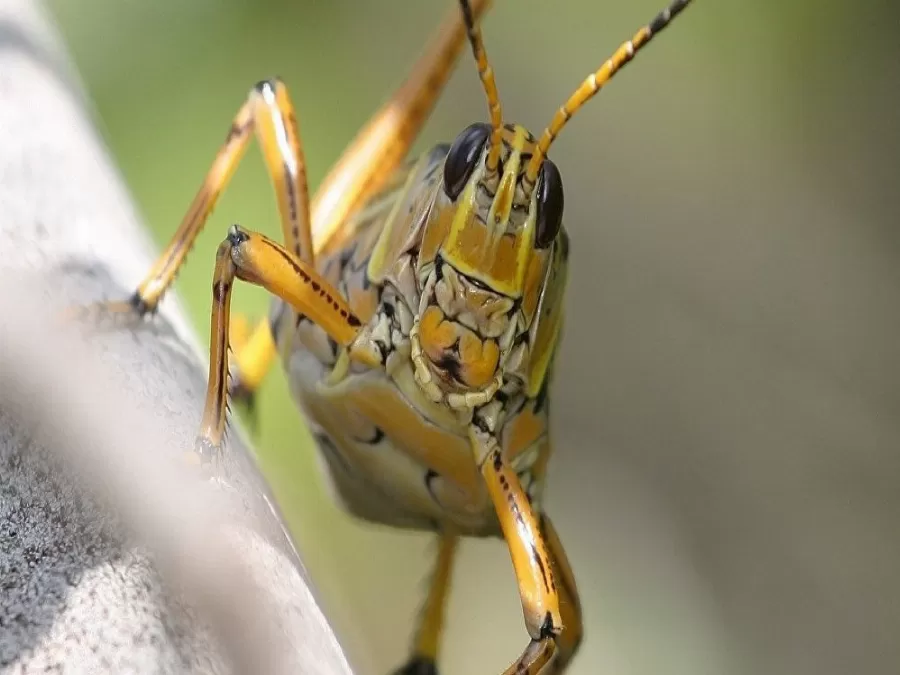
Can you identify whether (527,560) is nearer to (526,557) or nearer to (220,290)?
(526,557)

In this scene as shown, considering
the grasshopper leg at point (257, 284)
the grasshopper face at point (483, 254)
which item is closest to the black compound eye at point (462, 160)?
the grasshopper face at point (483, 254)

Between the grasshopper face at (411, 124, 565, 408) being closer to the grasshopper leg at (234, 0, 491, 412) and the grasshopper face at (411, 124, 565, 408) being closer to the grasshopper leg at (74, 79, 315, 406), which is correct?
the grasshopper leg at (74, 79, 315, 406)

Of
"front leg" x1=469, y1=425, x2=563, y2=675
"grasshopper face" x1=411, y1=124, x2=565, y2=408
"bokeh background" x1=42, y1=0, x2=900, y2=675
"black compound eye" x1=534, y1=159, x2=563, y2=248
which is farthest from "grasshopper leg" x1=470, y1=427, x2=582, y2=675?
"bokeh background" x1=42, y1=0, x2=900, y2=675

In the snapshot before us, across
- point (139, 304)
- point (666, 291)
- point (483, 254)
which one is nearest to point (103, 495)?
point (139, 304)

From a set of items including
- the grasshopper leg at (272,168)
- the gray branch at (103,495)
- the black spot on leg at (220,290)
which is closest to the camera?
the gray branch at (103,495)

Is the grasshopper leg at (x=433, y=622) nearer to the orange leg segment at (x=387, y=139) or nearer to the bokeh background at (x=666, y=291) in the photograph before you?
the bokeh background at (x=666, y=291)
